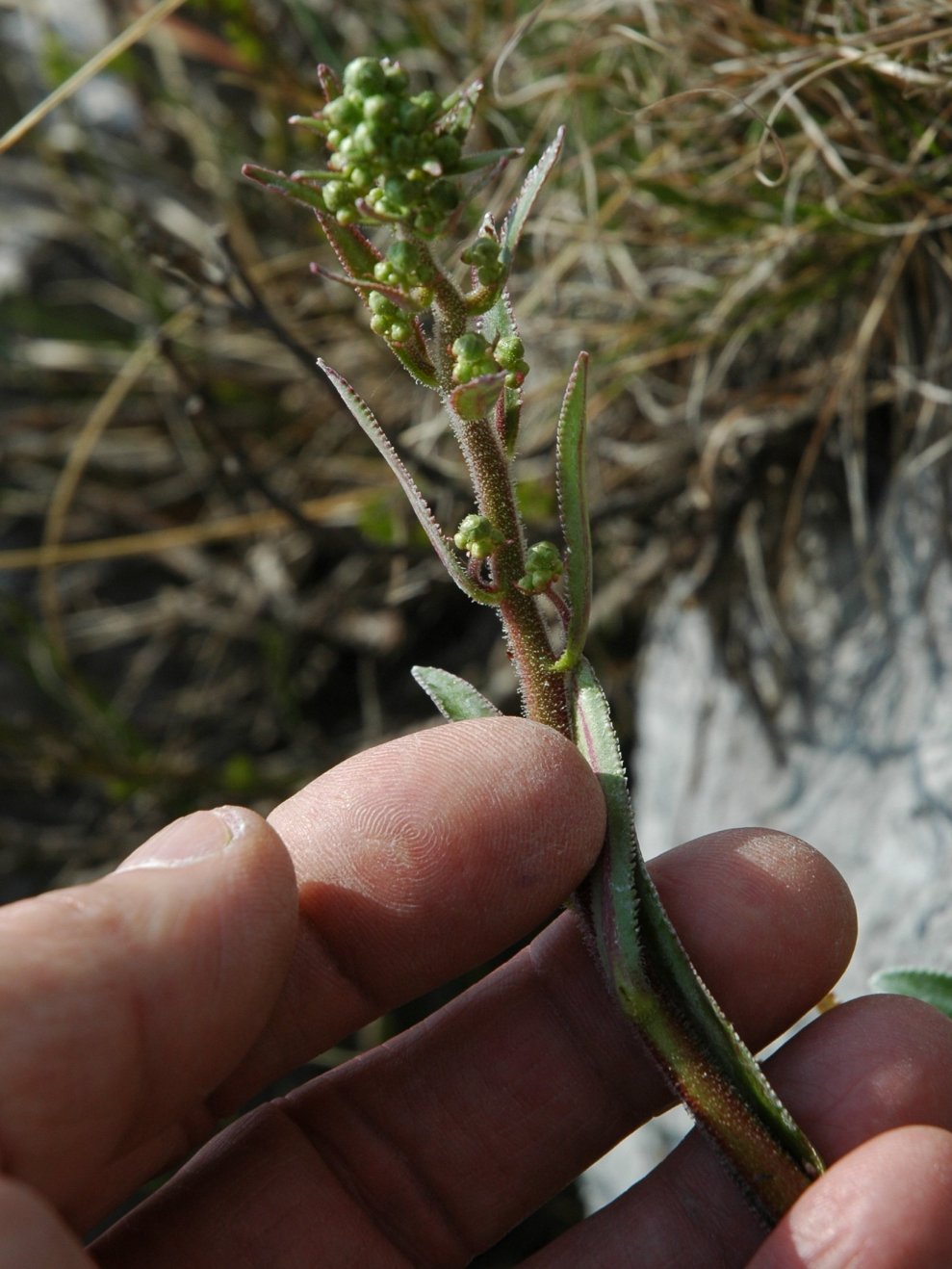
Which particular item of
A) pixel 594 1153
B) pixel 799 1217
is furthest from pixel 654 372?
pixel 799 1217

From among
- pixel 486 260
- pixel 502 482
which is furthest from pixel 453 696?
pixel 486 260

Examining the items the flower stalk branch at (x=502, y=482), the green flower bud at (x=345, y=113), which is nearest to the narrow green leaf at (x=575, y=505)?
the flower stalk branch at (x=502, y=482)

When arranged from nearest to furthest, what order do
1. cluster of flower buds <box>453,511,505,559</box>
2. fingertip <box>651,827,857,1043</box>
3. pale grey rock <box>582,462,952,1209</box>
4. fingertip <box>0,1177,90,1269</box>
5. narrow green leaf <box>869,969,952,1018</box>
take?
fingertip <box>0,1177,90,1269</box>, cluster of flower buds <box>453,511,505,559</box>, fingertip <box>651,827,857,1043</box>, narrow green leaf <box>869,969,952,1018</box>, pale grey rock <box>582,462,952,1209</box>

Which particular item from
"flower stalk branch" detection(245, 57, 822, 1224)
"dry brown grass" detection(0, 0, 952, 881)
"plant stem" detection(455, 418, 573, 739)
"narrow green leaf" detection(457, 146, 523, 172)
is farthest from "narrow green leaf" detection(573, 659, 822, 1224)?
"dry brown grass" detection(0, 0, 952, 881)

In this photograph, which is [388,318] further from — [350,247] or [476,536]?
[476,536]

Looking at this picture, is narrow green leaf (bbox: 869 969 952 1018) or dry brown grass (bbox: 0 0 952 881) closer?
narrow green leaf (bbox: 869 969 952 1018)

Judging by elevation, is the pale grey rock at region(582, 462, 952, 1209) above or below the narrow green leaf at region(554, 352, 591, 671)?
below

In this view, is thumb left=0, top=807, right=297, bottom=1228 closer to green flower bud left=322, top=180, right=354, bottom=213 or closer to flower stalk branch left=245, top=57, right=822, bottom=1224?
flower stalk branch left=245, top=57, right=822, bottom=1224

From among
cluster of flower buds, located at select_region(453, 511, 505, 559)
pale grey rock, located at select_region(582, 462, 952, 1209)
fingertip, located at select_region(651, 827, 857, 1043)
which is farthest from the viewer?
pale grey rock, located at select_region(582, 462, 952, 1209)
